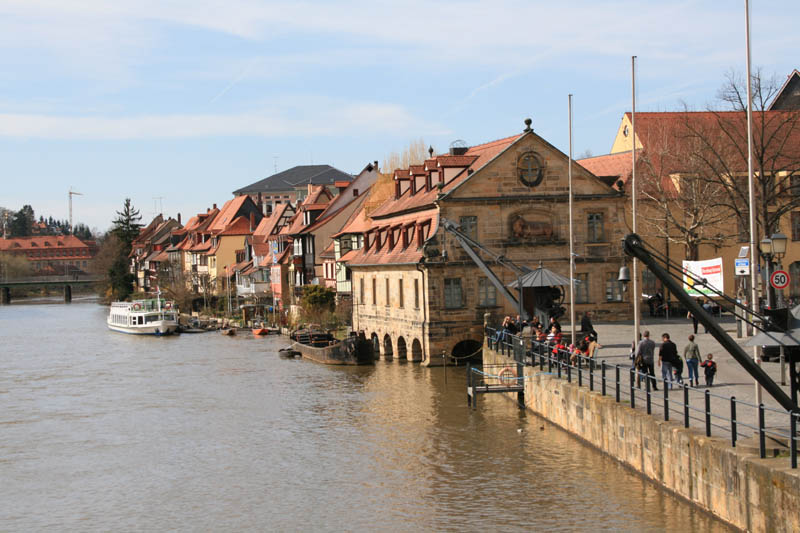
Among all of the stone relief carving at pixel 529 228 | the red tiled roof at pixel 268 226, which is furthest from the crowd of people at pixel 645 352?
the red tiled roof at pixel 268 226

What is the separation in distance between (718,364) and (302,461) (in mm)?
12534

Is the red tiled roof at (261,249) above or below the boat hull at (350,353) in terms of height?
above

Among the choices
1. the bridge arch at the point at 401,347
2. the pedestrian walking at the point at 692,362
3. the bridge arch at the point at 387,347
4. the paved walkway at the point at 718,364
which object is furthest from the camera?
the bridge arch at the point at 387,347

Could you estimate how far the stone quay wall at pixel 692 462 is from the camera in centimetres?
1580

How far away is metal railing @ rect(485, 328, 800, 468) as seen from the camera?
17.1 meters

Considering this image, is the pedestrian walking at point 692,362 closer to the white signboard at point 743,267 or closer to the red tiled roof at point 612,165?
the white signboard at point 743,267

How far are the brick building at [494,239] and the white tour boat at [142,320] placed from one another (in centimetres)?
3745

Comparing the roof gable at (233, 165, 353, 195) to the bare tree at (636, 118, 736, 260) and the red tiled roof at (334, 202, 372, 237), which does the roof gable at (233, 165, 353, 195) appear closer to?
the red tiled roof at (334, 202, 372, 237)

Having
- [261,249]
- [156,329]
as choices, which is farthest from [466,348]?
[261,249]

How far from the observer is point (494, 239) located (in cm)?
4775

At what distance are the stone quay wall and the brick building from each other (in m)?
18.1

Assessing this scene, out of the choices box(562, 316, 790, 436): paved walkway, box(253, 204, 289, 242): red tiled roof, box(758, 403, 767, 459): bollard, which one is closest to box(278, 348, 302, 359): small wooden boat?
box(562, 316, 790, 436): paved walkway

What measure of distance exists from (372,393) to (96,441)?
11.8 metres

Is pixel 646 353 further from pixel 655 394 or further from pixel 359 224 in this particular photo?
pixel 359 224
